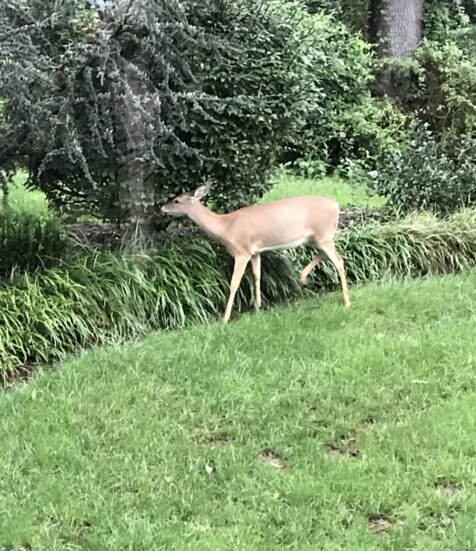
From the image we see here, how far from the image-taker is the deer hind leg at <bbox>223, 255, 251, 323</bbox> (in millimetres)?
6199

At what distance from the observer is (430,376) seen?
16.6ft

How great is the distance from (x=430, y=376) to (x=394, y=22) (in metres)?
11.2

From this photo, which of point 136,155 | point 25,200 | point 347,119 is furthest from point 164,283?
point 347,119

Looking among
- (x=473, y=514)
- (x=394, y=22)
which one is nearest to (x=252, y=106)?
(x=473, y=514)

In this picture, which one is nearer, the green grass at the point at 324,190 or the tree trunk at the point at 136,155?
the tree trunk at the point at 136,155

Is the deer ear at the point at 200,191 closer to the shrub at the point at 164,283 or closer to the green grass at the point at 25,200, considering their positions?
the shrub at the point at 164,283

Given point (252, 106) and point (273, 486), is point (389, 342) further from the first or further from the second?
point (252, 106)

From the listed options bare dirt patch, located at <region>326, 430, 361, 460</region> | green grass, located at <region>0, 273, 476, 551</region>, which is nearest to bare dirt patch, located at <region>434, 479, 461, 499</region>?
green grass, located at <region>0, 273, 476, 551</region>

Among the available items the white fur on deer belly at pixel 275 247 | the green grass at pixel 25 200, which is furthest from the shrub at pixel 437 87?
the green grass at pixel 25 200

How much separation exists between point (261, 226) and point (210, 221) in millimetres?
406

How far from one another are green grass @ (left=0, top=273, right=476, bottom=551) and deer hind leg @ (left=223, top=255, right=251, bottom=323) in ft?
0.58

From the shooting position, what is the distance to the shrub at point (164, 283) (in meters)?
5.66

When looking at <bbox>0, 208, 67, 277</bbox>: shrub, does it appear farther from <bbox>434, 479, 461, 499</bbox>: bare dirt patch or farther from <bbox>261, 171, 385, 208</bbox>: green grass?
<bbox>434, 479, 461, 499</bbox>: bare dirt patch

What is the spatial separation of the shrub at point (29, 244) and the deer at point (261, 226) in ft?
3.53
